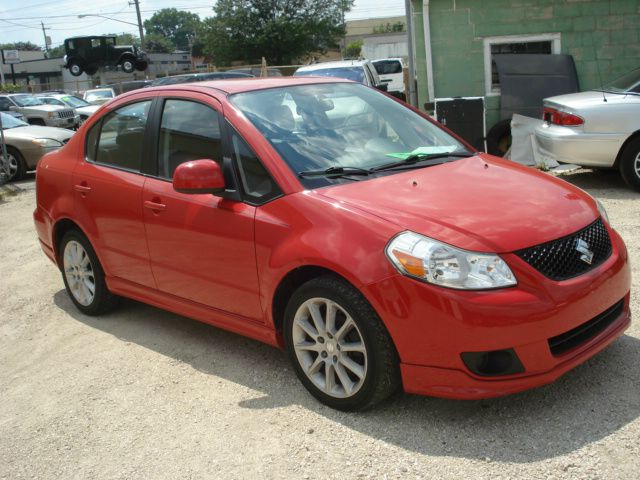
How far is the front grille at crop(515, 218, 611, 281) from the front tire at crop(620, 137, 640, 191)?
5.06 meters

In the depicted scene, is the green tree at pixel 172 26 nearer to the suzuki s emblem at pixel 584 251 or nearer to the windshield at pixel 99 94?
the windshield at pixel 99 94

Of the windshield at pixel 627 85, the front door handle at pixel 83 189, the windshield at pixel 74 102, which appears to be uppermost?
the windshield at pixel 74 102

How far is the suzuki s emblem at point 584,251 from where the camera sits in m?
3.36

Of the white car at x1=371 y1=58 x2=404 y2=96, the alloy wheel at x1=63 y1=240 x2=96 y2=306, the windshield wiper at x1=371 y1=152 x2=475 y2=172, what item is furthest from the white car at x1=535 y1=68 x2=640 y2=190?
the white car at x1=371 y1=58 x2=404 y2=96

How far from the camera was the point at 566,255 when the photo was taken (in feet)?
10.8

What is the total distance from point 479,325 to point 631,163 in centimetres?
600

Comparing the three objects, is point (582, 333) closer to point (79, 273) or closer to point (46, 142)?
point (79, 273)

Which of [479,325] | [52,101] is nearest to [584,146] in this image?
[479,325]

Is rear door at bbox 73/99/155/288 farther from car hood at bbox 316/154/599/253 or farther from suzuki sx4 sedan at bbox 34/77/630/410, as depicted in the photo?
car hood at bbox 316/154/599/253

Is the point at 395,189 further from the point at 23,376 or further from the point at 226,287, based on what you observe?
the point at 23,376

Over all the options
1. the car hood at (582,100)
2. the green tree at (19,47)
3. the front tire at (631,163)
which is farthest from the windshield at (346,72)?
the green tree at (19,47)

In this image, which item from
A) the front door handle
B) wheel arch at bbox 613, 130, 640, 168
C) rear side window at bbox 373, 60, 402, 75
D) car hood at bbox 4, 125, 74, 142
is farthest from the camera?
rear side window at bbox 373, 60, 402, 75

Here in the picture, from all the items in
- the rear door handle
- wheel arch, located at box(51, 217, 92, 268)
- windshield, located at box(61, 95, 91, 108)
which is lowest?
wheel arch, located at box(51, 217, 92, 268)

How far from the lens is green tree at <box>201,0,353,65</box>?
163 feet
